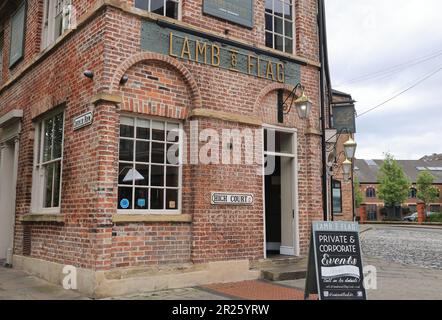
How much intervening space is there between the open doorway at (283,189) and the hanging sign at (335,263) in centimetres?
309

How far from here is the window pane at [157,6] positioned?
809cm

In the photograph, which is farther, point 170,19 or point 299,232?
point 299,232

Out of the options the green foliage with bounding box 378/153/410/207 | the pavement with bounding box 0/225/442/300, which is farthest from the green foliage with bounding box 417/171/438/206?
the pavement with bounding box 0/225/442/300

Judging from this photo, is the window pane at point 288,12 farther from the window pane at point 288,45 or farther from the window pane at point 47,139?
the window pane at point 47,139

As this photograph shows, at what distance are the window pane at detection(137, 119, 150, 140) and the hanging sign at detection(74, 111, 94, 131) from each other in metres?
0.83

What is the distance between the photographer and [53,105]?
8.60m

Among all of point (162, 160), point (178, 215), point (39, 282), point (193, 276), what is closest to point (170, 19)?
point (162, 160)

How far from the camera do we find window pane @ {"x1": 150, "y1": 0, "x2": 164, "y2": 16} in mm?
8086

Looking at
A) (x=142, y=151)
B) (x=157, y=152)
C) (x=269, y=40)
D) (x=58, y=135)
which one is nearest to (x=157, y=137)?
(x=157, y=152)

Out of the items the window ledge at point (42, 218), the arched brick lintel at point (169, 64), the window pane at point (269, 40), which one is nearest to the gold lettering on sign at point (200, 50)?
the arched brick lintel at point (169, 64)

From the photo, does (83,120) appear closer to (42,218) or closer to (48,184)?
(48,184)
